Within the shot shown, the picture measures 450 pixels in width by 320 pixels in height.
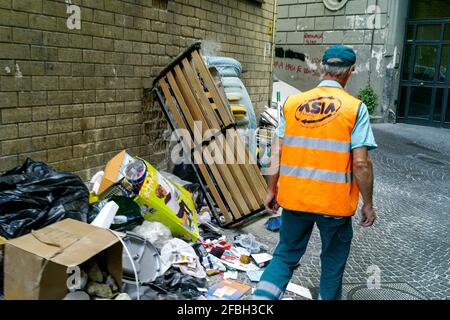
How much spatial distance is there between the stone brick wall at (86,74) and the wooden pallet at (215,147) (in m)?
0.69

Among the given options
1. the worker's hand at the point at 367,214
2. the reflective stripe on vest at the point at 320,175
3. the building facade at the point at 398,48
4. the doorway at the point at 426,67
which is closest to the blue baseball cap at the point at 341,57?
the reflective stripe on vest at the point at 320,175

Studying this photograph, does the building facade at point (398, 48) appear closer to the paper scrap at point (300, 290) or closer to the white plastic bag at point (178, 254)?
the paper scrap at point (300, 290)

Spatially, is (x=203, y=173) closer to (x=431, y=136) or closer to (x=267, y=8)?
(x=267, y=8)

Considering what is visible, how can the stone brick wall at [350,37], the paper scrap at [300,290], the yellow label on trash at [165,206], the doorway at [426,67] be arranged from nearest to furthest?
the paper scrap at [300,290] → the yellow label on trash at [165,206] → the doorway at [426,67] → the stone brick wall at [350,37]

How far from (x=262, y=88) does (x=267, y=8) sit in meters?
1.46

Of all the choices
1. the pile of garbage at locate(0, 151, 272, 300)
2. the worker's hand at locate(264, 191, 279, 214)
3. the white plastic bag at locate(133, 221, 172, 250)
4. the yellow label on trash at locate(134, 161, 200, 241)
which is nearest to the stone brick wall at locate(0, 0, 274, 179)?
the pile of garbage at locate(0, 151, 272, 300)

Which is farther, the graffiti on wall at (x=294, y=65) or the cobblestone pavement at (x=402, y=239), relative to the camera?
the graffiti on wall at (x=294, y=65)

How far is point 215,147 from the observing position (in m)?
4.18

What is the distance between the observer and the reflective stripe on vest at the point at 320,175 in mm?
2428

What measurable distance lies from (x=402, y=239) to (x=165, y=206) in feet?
7.87

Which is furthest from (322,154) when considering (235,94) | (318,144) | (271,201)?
(235,94)

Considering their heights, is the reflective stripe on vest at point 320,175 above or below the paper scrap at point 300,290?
above

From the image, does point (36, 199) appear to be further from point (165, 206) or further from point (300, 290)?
point (300, 290)

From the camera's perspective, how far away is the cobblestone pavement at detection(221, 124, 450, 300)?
10.6 ft
